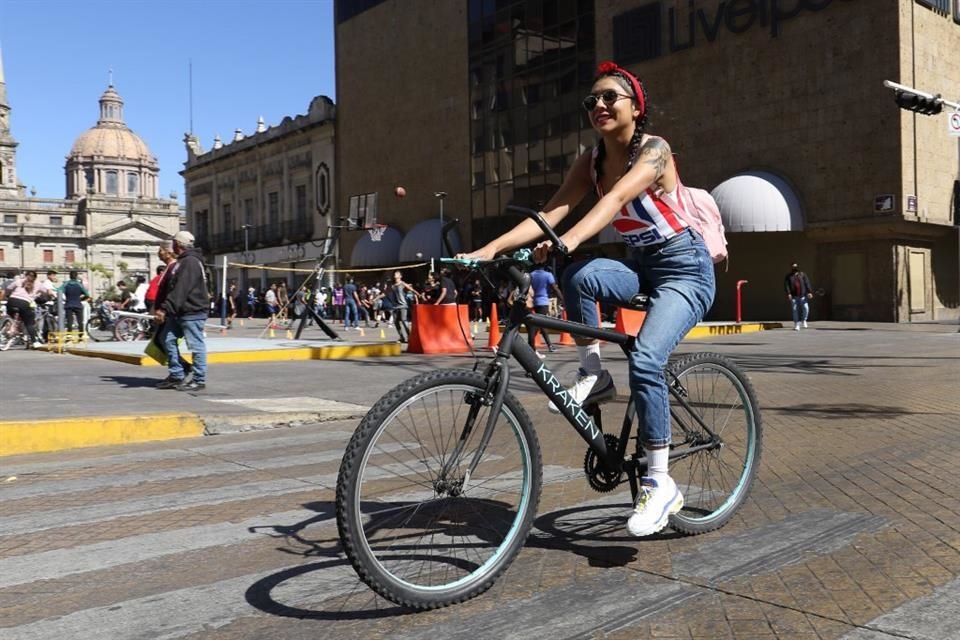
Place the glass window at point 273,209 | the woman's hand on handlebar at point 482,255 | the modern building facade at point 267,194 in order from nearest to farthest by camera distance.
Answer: the woman's hand on handlebar at point 482,255 → the modern building facade at point 267,194 → the glass window at point 273,209

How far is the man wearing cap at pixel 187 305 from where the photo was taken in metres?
9.48

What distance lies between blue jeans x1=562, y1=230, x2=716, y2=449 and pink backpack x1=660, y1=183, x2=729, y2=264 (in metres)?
0.05

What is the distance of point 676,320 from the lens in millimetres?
3398

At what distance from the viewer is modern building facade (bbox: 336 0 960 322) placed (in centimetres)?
2614

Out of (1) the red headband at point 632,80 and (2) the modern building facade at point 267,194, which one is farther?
(2) the modern building facade at point 267,194

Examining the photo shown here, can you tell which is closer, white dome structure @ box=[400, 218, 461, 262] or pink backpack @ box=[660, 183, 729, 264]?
pink backpack @ box=[660, 183, 729, 264]

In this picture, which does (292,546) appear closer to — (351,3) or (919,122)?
(919,122)

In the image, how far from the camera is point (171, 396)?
921cm

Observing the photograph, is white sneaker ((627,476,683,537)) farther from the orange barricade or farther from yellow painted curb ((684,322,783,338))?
yellow painted curb ((684,322,783,338))

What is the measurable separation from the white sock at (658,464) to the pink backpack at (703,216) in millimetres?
866

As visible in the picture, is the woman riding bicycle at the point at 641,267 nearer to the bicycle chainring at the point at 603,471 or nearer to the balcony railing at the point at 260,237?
the bicycle chainring at the point at 603,471

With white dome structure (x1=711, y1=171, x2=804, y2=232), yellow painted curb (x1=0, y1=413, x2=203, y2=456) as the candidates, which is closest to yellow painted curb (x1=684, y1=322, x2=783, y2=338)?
white dome structure (x1=711, y1=171, x2=804, y2=232)

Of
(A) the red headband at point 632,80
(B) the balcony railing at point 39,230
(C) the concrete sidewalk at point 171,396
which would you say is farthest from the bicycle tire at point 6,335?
(B) the balcony railing at point 39,230

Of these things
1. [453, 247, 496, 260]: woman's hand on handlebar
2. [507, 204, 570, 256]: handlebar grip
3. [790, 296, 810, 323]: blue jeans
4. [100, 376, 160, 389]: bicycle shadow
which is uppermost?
[507, 204, 570, 256]: handlebar grip
